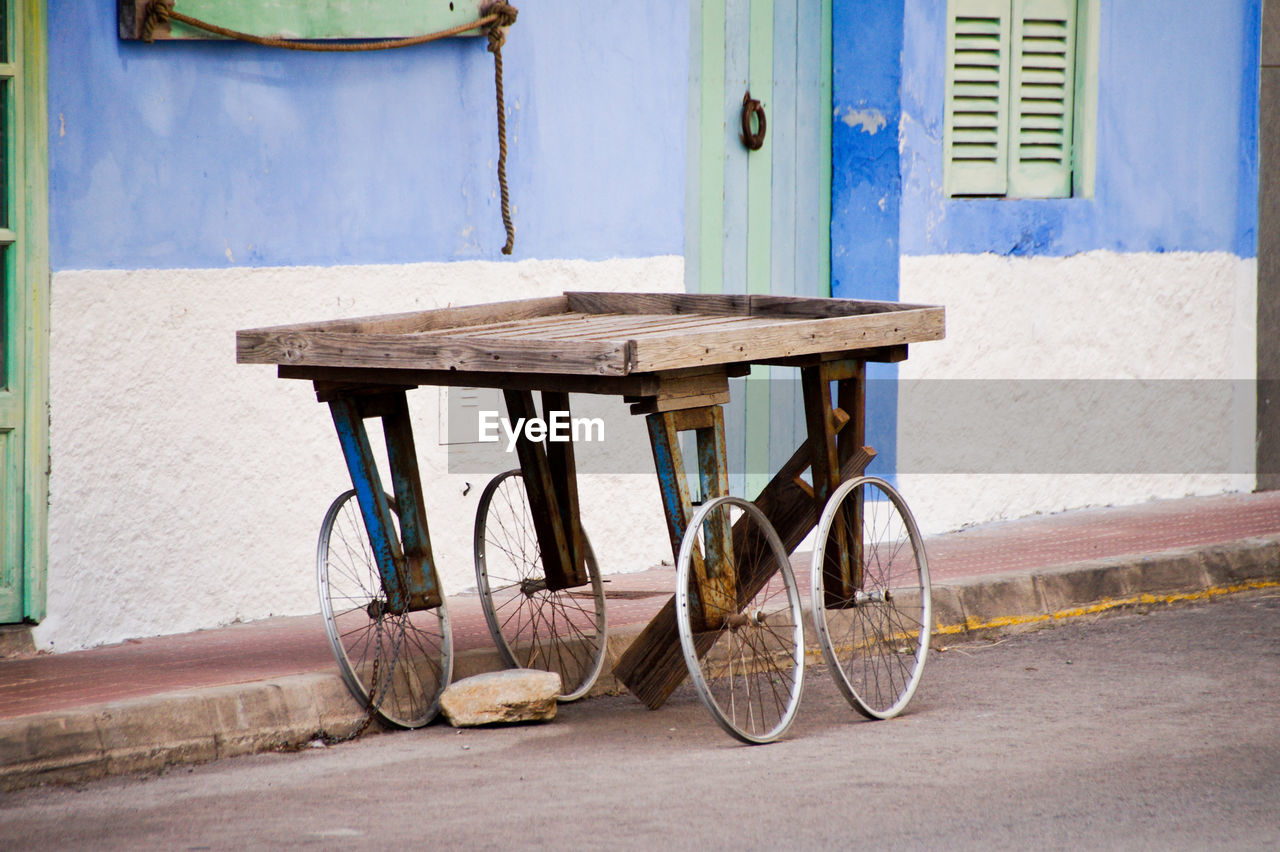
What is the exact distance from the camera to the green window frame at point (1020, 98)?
8.87 meters

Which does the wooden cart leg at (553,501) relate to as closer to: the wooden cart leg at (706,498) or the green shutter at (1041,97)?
the wooden cart leg at (706,498)

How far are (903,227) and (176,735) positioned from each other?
4.87m

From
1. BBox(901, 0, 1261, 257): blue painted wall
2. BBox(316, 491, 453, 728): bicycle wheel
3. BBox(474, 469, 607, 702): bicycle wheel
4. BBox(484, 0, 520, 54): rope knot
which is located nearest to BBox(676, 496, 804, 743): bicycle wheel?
BBox(474, 469, 607, 702): bicycle wheel

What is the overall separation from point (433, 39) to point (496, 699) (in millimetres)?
3004

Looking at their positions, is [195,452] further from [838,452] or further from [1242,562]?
[1242,562]

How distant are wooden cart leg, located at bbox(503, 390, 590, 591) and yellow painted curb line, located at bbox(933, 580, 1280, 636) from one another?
6.45 ft

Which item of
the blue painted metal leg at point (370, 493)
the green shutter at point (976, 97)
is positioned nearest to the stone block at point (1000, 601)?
the green shutter at point (976, 97)

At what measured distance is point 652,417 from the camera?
4.96m

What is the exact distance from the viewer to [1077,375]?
30.5 feet

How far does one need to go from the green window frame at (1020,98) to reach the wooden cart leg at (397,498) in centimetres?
436

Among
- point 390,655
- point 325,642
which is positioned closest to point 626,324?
point 390,655

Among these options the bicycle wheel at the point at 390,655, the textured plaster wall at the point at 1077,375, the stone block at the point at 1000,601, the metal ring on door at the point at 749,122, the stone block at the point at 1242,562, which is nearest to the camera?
the bicycle wheel at the point at 390,655

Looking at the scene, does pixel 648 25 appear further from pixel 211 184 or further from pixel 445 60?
pixel 211 184

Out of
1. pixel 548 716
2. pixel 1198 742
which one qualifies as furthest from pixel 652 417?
pixel 1198 742
